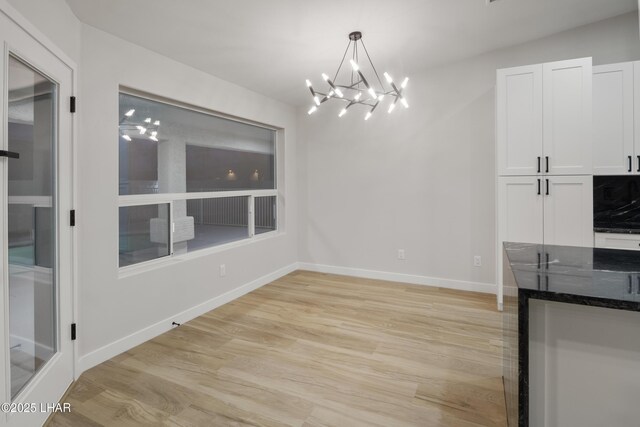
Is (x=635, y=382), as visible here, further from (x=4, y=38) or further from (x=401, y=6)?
(x=4, y=38)

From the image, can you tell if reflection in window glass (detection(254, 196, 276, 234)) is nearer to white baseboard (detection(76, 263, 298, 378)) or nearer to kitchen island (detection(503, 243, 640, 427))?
white baseboard (detection(76, 263, 298, 378))

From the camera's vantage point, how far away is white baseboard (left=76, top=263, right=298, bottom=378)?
7.79ft

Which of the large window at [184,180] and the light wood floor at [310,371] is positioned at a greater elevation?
the large window at [184,180]

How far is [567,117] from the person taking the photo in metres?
3.03

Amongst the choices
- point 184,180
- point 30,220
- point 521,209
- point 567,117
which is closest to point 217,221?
point 184,180

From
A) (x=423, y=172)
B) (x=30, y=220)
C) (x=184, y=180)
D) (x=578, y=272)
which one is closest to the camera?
(x=578, y=272)

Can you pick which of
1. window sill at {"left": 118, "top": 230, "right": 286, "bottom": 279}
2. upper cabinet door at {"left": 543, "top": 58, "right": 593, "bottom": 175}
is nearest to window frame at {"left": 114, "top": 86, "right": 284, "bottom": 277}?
window sill at {"left": 118, "top": 230, "right": 286, "bottom": 279}

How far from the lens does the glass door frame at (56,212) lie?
1497mm

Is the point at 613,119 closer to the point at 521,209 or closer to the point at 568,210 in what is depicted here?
the point at 568,210

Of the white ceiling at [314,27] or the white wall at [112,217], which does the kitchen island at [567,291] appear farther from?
the white wall at [112,217]

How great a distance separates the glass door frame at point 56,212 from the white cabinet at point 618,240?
4232 millimetres

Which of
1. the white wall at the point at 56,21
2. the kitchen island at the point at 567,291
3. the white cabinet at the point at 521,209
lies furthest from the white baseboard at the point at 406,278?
the white wall at the point at 56,21

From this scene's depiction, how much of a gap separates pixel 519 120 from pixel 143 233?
3.74m

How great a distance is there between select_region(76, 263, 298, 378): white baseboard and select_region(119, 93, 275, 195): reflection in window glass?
1198mm
